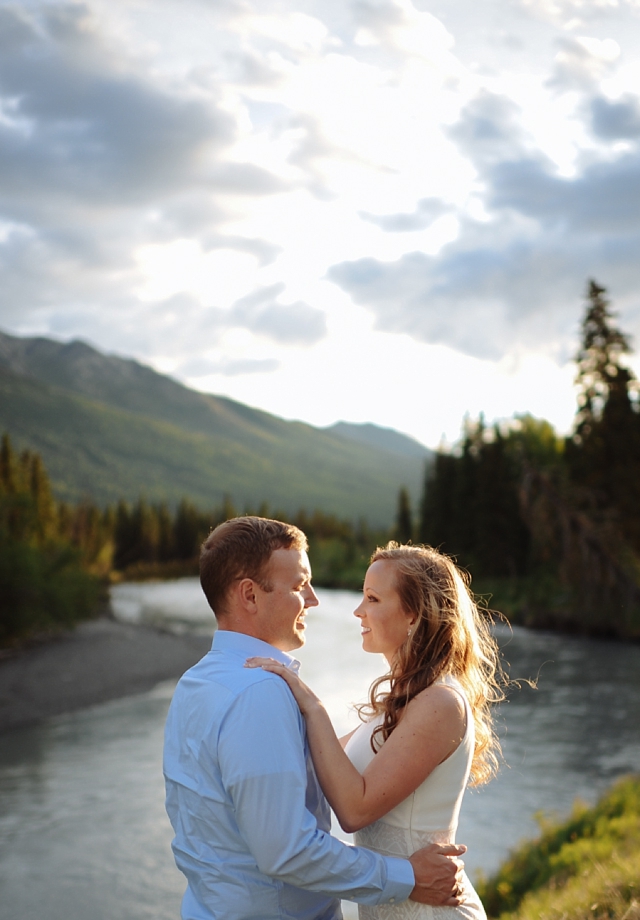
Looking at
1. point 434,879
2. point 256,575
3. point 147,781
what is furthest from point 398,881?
point 147,781

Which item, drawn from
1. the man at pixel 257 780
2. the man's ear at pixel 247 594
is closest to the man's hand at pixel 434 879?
the man at pixel 257 780

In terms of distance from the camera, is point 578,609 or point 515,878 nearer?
point 515,878

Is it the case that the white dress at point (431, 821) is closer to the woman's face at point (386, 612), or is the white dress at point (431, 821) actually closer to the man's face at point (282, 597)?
the woman's face at point (386, 612)

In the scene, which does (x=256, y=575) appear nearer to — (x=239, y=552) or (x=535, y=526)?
(x=239, y=552)

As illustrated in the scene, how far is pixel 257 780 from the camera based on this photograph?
227 cm

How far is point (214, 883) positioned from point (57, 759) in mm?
16133

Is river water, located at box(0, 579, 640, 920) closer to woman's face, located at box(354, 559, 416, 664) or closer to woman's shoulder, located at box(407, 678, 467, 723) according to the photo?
woman's face, located at box(354, 559, 416, 664)

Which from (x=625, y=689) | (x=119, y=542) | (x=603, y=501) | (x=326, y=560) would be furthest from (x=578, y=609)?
(x=119, y=542)

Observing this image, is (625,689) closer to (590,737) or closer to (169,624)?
(590,737)

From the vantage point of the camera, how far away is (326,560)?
7188 cm

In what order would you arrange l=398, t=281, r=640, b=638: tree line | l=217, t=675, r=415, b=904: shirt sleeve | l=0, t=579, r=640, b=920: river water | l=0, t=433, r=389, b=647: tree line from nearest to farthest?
l=217, t=675, r=415, b=904: shirt sleeve → l=0, t=579, r=640, b=920: river water → l=398, t=281, r=640, b=638: tree line → l=0, t=433, r=389, b=647: tree line

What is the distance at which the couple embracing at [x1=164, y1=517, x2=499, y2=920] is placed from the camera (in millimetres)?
2311

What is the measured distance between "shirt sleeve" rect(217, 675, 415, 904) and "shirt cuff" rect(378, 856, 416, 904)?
0.48ft

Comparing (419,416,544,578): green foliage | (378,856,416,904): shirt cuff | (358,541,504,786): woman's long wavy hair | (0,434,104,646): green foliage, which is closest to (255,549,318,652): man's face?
(358,541,504,786): woman's long wavy hair
